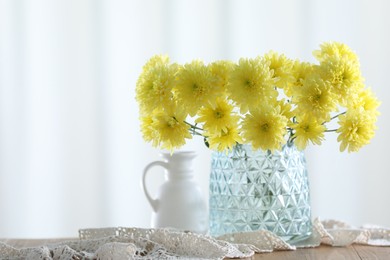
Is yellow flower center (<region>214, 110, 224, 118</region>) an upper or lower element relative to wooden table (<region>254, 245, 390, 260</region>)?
upper

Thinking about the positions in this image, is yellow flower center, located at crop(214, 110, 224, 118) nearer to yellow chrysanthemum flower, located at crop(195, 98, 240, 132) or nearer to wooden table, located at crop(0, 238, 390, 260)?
yellow chrysanthemum flower, located at crop(195, 98, 240, 132)

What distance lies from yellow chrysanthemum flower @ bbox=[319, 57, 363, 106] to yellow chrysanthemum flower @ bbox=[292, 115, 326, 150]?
56mm

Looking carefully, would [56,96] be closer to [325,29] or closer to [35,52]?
[35,52]

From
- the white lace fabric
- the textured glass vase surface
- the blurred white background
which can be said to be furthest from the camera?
the blurred white background

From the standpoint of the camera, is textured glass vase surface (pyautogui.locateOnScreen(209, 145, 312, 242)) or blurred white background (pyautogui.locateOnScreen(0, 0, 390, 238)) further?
blurred white background (pyautogui.locateOnScreen(0, 0, 390, 238))

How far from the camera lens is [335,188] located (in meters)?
2.59

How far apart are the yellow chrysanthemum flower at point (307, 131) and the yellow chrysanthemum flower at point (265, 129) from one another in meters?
0.04

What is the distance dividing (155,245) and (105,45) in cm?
148

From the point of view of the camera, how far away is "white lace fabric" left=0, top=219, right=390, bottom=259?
47.3 inches

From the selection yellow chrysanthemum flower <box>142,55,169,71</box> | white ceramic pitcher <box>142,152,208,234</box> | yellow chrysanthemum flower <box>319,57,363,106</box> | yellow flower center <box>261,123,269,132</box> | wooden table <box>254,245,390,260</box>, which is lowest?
wooden table <box>254,245,390,260</box>

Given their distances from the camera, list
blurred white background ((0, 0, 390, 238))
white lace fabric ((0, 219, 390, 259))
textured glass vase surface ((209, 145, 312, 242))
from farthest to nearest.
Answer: blurred white background ((0, 0, 390, 238)), textured glass vase surface ((209, 145, 312, 242)), white lace fabric ((0, 219, 390, 259))

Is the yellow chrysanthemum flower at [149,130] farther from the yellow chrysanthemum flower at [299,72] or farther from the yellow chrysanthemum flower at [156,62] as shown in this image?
the yellow chrysanthemum flower at [299,72]

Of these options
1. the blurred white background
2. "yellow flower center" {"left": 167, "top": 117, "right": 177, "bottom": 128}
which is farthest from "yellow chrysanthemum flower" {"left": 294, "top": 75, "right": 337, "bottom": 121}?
the blurred white background

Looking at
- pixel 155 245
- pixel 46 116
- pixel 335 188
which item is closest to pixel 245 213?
pixel 155 245
